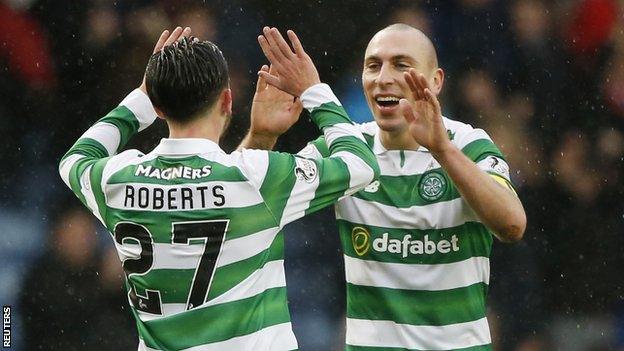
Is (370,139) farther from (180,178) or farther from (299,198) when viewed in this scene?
(180,178)

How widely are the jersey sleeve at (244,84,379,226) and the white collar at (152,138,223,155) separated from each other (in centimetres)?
13

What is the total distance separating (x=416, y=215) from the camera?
3.86 meters

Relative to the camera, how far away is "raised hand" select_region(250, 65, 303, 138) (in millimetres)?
3760

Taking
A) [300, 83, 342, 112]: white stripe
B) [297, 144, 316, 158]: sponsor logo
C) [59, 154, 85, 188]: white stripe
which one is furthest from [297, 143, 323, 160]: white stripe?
[59, 154, 85, 188]: white stripe

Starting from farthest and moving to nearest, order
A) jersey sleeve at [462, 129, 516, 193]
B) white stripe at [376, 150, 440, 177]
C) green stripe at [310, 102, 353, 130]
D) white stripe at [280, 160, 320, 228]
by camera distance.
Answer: white stripe at [376, 150, 440, 177] → jersey sleeve at [462, 129, 516, 193] → green stripe at [310, 102, 353, 130] → white stripe at [280, 160, 320, 228]

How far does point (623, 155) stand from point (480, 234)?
334 centimetres

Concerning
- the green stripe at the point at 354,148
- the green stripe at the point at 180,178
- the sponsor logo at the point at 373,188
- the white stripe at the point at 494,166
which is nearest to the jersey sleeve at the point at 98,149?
the green stripe at the point at 180,178

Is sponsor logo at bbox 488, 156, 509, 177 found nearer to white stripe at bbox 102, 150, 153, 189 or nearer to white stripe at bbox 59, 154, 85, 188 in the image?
white stripe at bbox 102, 150, 153, 189

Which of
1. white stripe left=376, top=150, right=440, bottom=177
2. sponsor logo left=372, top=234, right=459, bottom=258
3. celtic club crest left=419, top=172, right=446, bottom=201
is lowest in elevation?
sponsor logo left=372, top=234, right=459, bottom=258

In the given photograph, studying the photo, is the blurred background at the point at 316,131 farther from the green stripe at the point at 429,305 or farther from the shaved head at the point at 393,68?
the green stripe at the point at 429,305

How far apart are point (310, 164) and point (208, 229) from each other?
37 cm

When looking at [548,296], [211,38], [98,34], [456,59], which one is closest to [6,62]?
[98,34]

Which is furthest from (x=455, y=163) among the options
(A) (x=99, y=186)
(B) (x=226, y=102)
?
(A) (x=99, y=186)

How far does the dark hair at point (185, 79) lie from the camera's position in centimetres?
326
